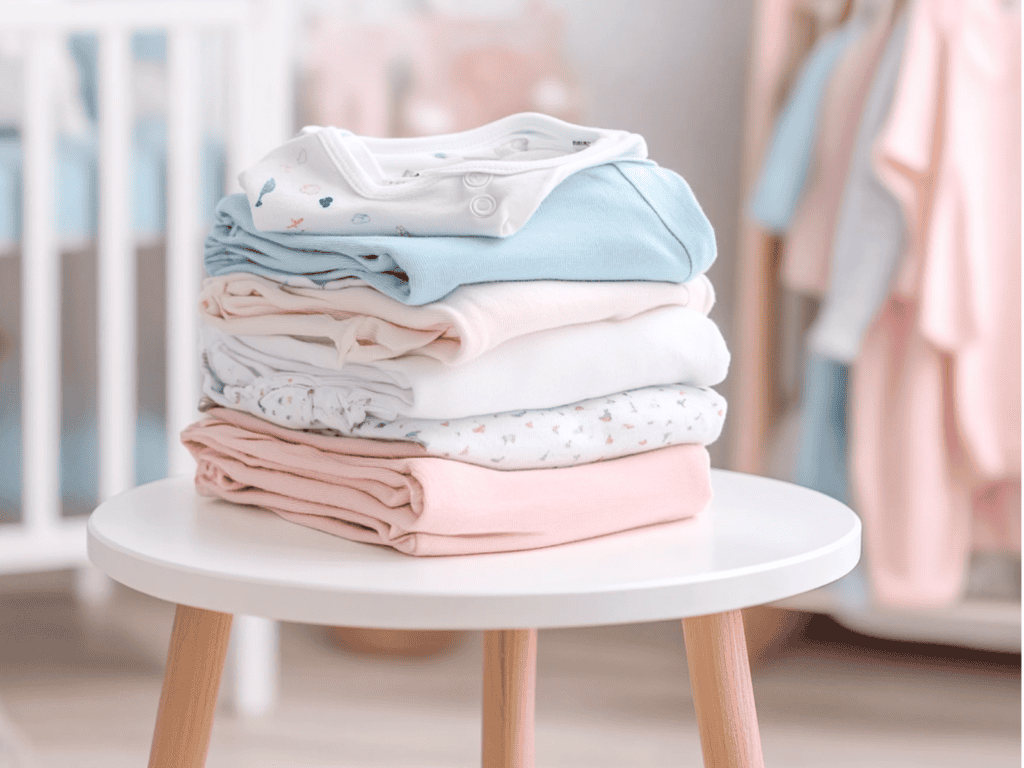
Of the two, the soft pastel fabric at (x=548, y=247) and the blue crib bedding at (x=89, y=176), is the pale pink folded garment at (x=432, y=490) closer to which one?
the soft pastel fabric at (x=548, y=247)

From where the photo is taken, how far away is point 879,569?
1490 millimetres

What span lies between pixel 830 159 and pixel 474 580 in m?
1.18

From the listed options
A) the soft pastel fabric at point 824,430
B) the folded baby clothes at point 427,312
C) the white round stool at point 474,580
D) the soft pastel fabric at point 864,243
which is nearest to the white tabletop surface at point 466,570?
the white round stool at point 474,580

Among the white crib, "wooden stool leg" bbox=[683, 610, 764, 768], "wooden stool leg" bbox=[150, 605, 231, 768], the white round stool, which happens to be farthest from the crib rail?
"wooden stool leg" bbox=[683, 610, 764, 768]

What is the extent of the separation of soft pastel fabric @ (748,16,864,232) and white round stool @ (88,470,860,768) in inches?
34.8

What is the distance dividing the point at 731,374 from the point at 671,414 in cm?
128

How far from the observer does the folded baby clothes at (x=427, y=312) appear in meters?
0.55

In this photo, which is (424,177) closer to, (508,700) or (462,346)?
(462,346)

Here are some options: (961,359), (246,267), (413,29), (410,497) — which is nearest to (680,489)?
(410,497)

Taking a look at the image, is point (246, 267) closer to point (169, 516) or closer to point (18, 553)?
point (169, 516)

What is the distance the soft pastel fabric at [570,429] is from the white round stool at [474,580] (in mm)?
50

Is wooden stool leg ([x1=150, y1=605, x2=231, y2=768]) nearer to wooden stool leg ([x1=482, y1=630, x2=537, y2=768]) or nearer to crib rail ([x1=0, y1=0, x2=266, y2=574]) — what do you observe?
wooden stool leg ([x1=482, y1=630, x2=537, y2=768])

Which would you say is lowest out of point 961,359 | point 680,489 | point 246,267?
point 961,359

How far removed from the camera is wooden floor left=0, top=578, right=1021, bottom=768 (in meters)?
1.44
